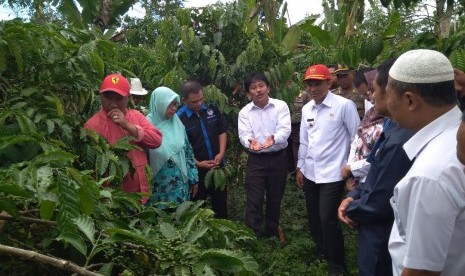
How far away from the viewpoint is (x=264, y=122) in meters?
5.06

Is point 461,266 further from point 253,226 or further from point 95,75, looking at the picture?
point 253,226

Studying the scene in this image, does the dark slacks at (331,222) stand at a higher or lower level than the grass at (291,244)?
higher

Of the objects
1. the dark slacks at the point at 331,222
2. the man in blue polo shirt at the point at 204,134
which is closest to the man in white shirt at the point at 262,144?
the man in blue polo shirt at the point at 204,134

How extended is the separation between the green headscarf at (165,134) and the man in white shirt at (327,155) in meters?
1.03

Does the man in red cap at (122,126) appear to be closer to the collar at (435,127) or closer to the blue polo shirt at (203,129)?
the blue polo shirt at (203,129)

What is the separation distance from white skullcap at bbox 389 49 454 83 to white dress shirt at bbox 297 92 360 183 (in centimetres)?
245

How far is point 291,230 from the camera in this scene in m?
5.70

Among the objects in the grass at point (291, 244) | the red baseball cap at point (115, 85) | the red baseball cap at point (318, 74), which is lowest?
the grass at point (291, 244)

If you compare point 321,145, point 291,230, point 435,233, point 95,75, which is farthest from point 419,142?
point 291,230

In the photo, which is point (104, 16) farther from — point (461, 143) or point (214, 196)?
point (461, 143)

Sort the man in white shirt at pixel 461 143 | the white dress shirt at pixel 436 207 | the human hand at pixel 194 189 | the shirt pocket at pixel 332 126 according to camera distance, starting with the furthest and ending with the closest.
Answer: the human hand at pixel 194 189 < the shirt pocket at pixel 332 126 < the white dress shirt at pixel 436 207 < the man in white shirt at pixel 461 143

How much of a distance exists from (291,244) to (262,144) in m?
0.90

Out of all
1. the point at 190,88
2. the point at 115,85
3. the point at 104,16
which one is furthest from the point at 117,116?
the point at 104,16

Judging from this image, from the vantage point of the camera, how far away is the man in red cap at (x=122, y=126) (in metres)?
3.45
